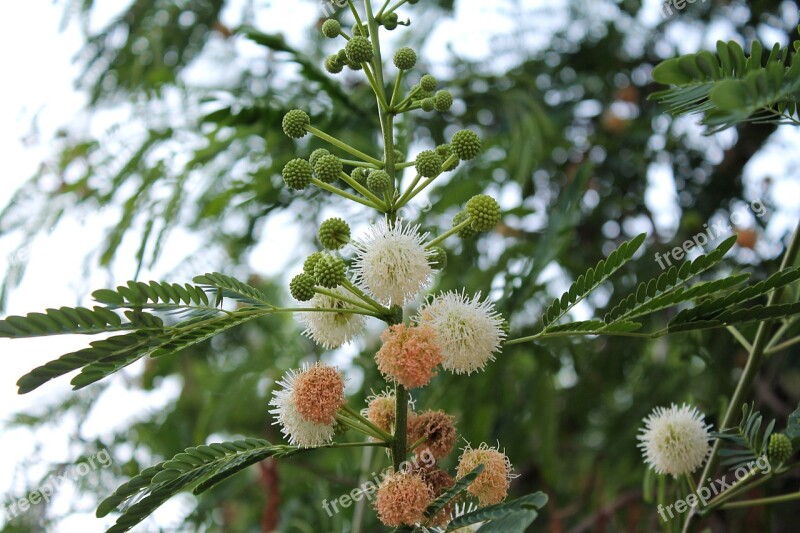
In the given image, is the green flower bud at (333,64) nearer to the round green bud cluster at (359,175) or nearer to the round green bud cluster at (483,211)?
the round green bud cluster at (359,175)

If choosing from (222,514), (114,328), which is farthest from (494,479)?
(222,514)

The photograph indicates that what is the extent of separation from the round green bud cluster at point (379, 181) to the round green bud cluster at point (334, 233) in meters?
0.09

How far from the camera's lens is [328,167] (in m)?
1.54

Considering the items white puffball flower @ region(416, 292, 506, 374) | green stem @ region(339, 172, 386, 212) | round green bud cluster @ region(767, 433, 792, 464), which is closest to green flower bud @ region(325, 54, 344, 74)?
green stem @ region(339, 172, 386, 212)

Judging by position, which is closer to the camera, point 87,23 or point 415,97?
point 415,97

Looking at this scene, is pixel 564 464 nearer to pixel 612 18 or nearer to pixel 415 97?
pixel 612 18

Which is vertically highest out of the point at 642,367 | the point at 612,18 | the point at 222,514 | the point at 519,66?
the point at 612,18

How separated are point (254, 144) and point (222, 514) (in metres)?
2.44

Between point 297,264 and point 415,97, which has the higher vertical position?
point 297,264

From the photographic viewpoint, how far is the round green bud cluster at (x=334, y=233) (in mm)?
1516

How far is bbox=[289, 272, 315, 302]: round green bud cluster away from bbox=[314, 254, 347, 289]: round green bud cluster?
0.6 inches

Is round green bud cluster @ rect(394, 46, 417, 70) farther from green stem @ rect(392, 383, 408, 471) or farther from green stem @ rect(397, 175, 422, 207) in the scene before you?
green stem @ rect(392, 383, 408, 471)

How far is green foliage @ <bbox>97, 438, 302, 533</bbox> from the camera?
1.38 meters

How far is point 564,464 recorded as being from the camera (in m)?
4.93
